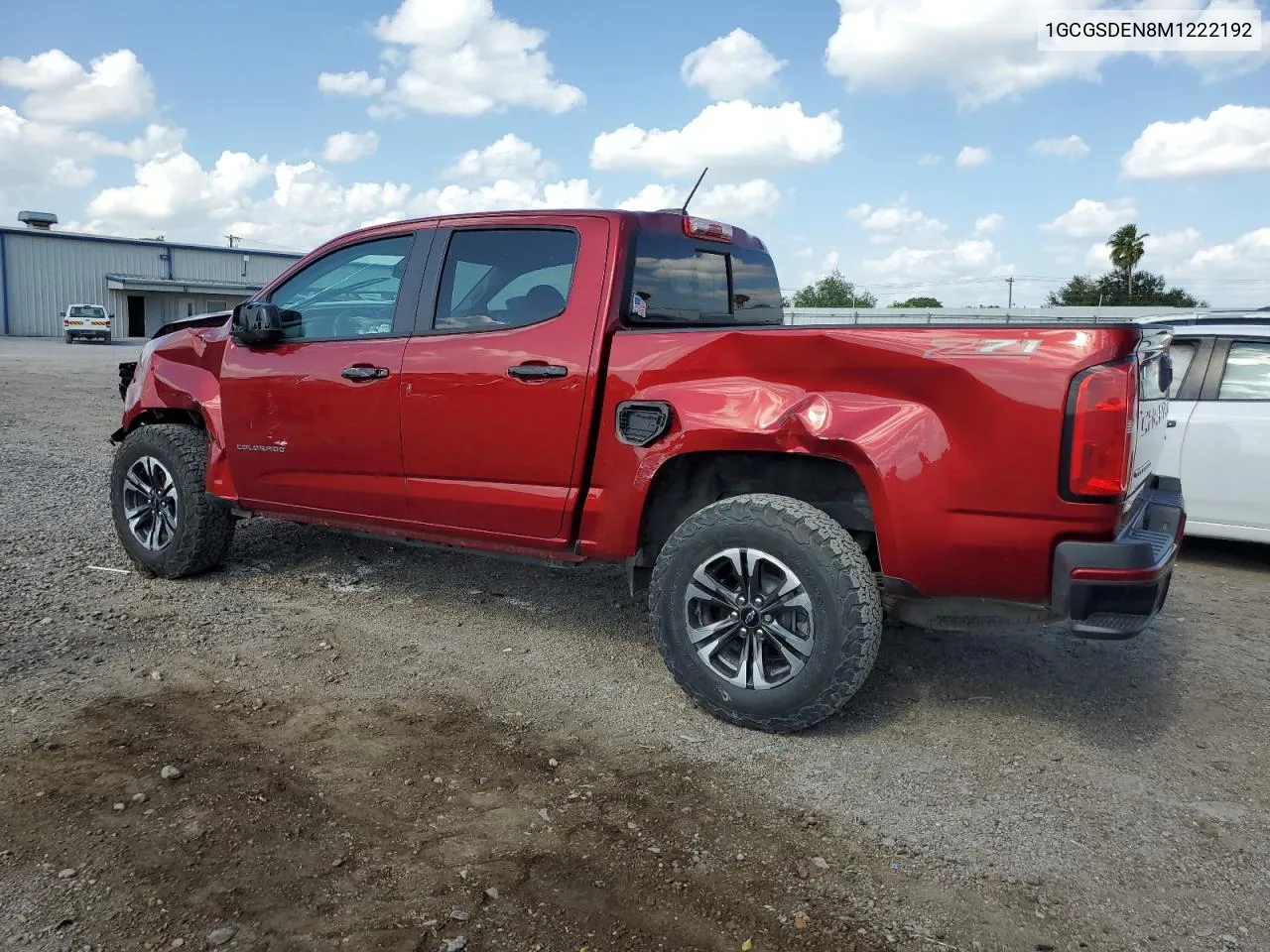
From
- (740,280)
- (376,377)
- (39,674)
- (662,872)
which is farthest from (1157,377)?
(39,674)

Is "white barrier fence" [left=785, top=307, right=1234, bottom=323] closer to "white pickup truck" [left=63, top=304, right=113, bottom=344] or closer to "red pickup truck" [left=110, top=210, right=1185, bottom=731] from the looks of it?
"red pickup truck" [left=110, top=210, right=1185, bottom=731]

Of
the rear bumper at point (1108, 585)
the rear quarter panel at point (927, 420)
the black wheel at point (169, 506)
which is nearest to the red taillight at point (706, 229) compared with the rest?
the rear quarter panel at point (927, 420)

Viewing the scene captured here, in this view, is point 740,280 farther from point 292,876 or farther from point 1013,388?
point 292,876

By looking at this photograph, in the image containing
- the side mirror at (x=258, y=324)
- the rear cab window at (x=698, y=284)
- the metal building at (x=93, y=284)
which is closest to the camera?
the rear cab window at (x=698, y=284)

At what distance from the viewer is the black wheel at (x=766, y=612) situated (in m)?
3.23

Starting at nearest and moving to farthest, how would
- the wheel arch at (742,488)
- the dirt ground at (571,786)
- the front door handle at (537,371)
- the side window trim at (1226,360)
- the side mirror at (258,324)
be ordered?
the dirt ground at (571,786), the wheel arch at (742,488), the front door handle at (537,371), the side mirror at (258,324), the side window trim at (1226,360)

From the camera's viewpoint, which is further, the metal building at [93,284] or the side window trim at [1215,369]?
the metal building at [93,284]

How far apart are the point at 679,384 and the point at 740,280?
1.42m

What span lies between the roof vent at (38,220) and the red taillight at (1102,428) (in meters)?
56.9

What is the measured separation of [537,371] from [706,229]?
1204 mm

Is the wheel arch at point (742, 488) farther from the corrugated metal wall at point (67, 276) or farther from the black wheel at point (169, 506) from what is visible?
the corrugated metal wall at point (67, 276)

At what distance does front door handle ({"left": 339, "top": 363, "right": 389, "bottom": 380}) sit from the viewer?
4.28 metres

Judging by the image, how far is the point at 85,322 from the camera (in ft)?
126

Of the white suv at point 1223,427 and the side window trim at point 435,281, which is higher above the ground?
the side window trim at point 435,281
